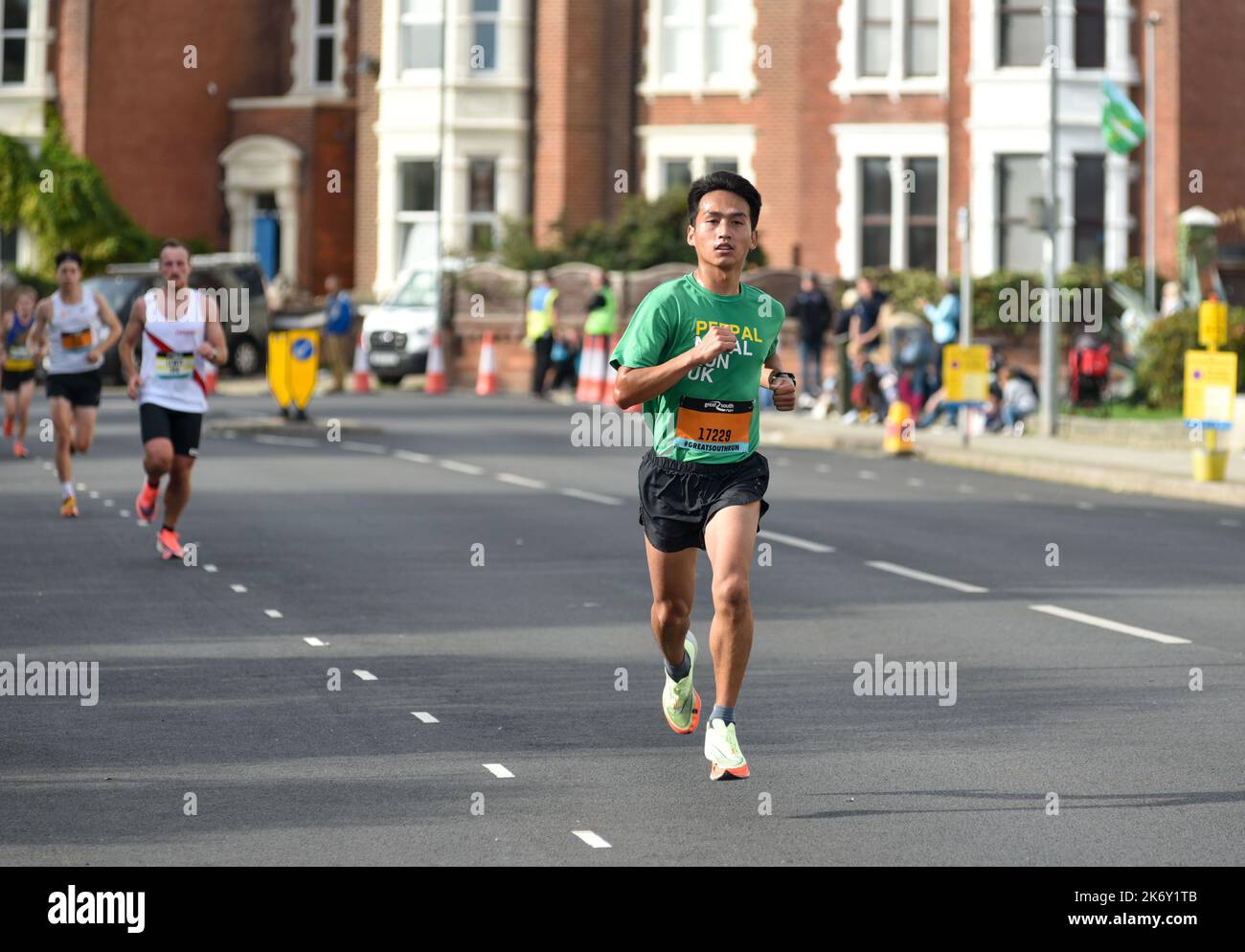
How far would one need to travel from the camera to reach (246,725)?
9516mm

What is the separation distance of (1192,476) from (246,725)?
1467 centimetres

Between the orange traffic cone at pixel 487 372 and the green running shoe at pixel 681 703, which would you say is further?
the orange traffic cone at pixel 487 372

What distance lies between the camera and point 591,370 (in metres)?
37.0

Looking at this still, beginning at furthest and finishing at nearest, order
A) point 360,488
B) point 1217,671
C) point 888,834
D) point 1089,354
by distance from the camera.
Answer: point 1089,354 < point 360,488 < point 1217,671 < point 888,834

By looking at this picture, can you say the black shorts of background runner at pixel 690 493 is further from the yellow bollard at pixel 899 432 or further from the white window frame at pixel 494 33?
the white window frame at pixel 494 33

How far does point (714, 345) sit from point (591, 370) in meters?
29.1

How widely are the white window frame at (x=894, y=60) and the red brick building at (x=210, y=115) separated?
13068 mm

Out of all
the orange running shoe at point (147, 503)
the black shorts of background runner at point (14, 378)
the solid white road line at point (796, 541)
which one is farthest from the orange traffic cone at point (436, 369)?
the orange running shoe at point (147, 503)

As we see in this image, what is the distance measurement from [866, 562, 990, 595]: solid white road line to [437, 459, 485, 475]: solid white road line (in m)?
8.11

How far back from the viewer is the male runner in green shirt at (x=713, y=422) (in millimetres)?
8305

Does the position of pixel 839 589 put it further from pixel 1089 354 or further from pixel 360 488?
pixel 1089 354

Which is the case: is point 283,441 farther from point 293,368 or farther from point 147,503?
point 147,503
